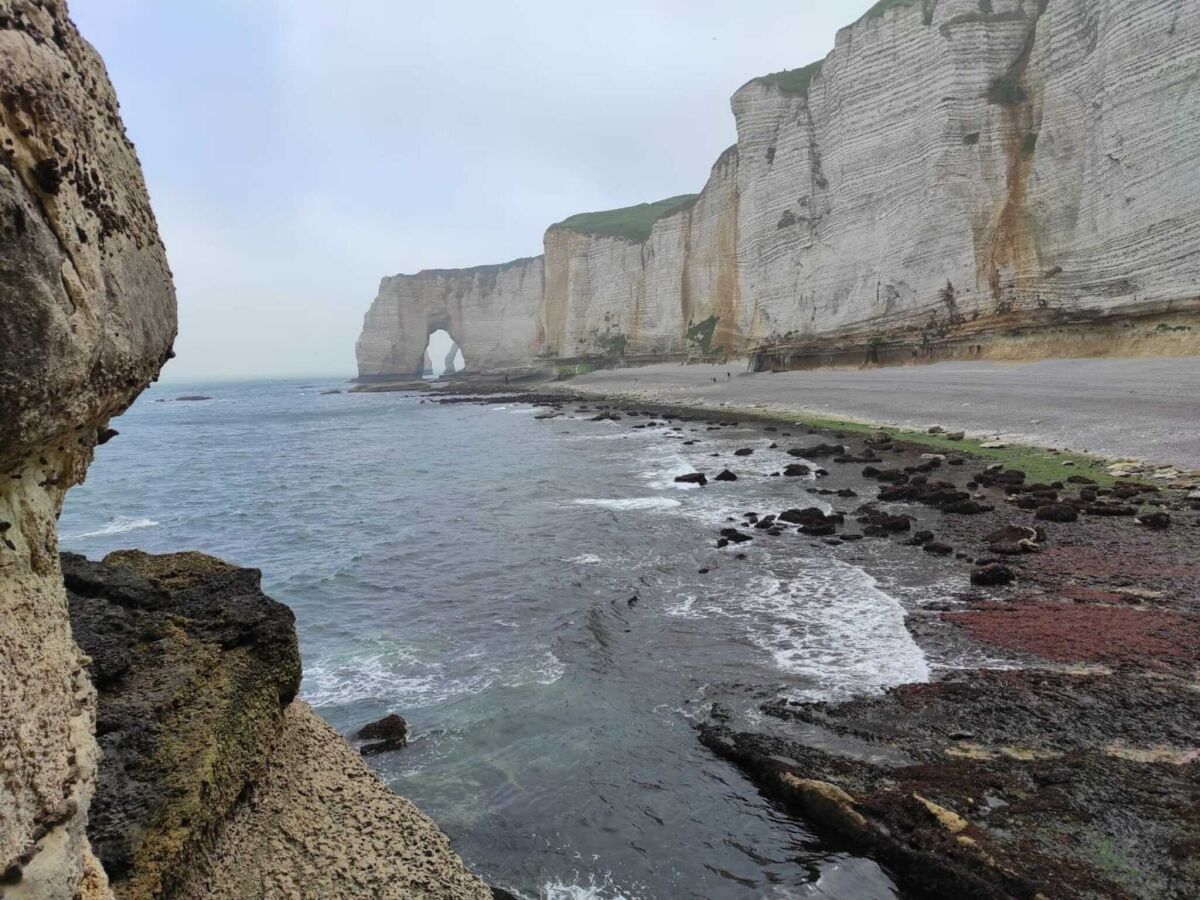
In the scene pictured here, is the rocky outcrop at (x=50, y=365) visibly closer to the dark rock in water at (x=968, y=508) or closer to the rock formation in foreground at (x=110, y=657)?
the rock formation in foreground at (x=110, y=657)

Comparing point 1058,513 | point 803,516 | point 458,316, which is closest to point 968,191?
point 1058,513

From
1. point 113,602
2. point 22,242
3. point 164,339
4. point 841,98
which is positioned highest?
point 841,98

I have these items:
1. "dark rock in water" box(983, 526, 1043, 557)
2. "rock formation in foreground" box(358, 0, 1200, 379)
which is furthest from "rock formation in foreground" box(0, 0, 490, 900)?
"rock formation in foreground" box(358, 0, 1200, 379)

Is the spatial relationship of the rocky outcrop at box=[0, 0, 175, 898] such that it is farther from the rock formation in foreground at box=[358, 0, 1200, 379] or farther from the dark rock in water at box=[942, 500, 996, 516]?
the rock formation in foreground at box=[358, 0, 1200, 379]

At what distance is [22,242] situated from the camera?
1.54 meters

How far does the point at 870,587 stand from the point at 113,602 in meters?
8.59

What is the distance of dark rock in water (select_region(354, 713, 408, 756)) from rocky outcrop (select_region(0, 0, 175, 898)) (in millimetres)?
4685

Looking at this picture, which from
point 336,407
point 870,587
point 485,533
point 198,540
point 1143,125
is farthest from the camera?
point 336,407

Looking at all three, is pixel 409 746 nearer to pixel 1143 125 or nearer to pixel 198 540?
pixel 198 540

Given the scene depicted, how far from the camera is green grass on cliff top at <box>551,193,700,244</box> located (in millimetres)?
71750

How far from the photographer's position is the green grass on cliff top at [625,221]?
71.8 m

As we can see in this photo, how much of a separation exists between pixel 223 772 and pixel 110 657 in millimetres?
845

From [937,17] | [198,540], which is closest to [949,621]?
[198,540]

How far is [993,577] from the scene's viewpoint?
8.89 meters
